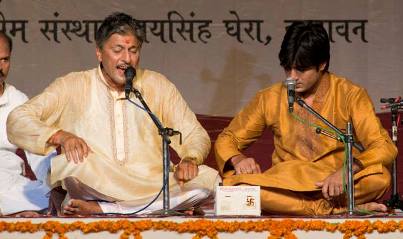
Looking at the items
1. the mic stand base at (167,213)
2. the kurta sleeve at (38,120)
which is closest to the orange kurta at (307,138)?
the mic stand base at (167,213)

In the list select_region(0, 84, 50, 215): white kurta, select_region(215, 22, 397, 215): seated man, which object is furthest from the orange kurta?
select_region(0, 84, 50, 215): white kurta

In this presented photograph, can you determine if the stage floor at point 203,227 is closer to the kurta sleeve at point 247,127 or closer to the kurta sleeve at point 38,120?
the kurta sleeve at point 38,120

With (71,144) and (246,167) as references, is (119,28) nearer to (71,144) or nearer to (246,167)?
(71,144)

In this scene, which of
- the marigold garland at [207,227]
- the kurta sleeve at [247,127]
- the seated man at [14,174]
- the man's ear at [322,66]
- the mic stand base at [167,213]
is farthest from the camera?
the seated man at [14,174]

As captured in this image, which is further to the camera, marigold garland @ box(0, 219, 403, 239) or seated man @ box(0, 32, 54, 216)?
seated man @ box(0, 32, 54, 216)

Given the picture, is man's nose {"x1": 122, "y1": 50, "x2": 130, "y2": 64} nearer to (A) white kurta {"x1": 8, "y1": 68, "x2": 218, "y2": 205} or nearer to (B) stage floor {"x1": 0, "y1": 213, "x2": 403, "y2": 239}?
(A) white kurta {"x1": 8, "y1": 68, "x2": 218, "y2": 205}

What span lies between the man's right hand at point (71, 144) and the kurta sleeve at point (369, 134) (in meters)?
1.62

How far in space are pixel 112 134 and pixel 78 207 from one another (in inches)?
27.3

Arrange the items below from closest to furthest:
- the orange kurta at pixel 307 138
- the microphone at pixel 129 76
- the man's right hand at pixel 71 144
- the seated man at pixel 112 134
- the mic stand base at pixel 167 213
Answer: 1. the mic stand base at pixel 167 213
2. the microphone at pixel 129 76
3. the man's right hand at pixel 71 144
4. the seated man at pixel 112 134
5. the orange kurta at pixel 307 138

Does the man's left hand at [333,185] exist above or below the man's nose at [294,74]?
below

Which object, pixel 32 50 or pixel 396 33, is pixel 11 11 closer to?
pixel 32 50

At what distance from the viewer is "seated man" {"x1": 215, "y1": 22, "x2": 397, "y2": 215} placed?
7.58 m

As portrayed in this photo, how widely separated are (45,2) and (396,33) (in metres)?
2.77

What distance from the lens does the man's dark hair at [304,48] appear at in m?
7.83
